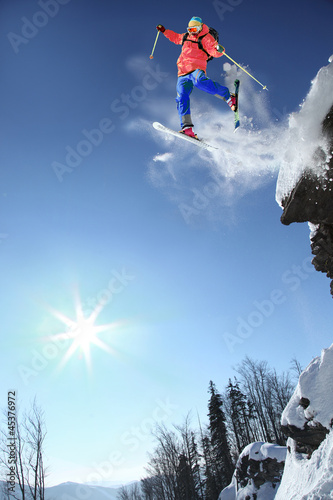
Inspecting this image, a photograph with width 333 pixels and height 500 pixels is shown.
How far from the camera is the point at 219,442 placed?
2719 cm

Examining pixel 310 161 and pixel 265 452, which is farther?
pixel 265 452

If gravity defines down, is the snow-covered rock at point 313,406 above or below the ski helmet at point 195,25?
below

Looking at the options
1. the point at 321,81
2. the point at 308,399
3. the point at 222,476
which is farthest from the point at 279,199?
the point at 222,476

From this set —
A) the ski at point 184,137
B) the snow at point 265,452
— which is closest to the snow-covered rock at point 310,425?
the ski at point 184,137

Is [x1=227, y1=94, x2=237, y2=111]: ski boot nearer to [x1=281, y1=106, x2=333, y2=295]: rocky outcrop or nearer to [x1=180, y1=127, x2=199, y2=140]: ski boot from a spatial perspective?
[x1=180, y1=127, x2=199, y2=140]: ski boot

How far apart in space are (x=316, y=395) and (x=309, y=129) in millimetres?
6773

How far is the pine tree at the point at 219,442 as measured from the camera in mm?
26516

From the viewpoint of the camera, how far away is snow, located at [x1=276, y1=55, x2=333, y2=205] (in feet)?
15.8

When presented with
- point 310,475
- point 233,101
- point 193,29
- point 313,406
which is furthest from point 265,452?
point 193,29

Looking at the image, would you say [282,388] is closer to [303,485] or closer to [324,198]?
[303,485]

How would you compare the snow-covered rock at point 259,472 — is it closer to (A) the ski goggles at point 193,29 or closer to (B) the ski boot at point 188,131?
(B) the ski boot at point 188,131

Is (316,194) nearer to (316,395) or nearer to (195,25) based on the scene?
(195,25)

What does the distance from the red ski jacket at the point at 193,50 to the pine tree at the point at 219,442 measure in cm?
3019

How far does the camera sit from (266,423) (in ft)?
108
